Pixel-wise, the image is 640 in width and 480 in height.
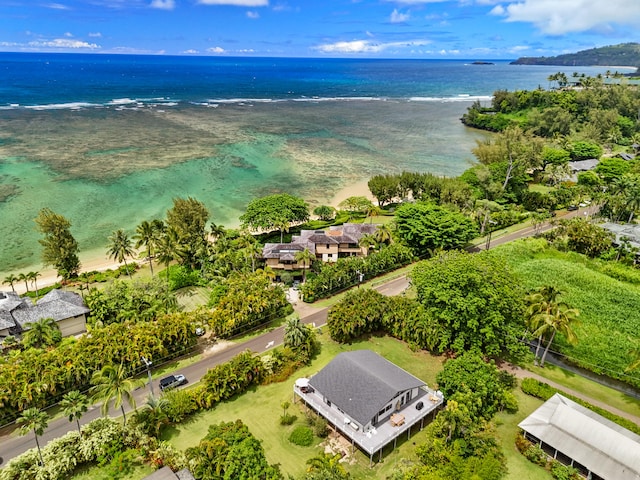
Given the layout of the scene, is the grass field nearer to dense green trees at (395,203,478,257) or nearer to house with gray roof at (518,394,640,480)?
house with gray roof at (518,394,640,480)

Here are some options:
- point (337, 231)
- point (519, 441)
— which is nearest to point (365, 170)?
point (337, 231)

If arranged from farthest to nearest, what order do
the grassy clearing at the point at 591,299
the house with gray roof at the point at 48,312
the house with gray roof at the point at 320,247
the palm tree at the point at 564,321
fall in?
the house with gray roof at the point at 320,247 < the house with gray roof at the point at 48,312 < the grassy clearing at the point at 591,299 < the palm tree at the point at 564,321

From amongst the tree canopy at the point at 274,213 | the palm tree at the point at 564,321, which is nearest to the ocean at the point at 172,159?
the tree canopy at the point at 274,213

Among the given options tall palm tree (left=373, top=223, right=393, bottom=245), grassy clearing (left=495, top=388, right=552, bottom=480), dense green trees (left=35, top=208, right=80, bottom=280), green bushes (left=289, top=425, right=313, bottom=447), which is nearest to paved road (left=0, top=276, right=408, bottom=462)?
tall palm tree (left=373, top=223, right=393, bottom=245)

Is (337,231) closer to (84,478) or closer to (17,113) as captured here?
(84,478)

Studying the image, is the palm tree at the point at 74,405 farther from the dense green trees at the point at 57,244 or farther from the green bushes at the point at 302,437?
the dense green trees at the point at 57,244

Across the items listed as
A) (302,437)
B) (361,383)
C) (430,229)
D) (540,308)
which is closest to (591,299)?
(540,308)

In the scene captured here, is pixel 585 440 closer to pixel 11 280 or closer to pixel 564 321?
pixel 564 321
